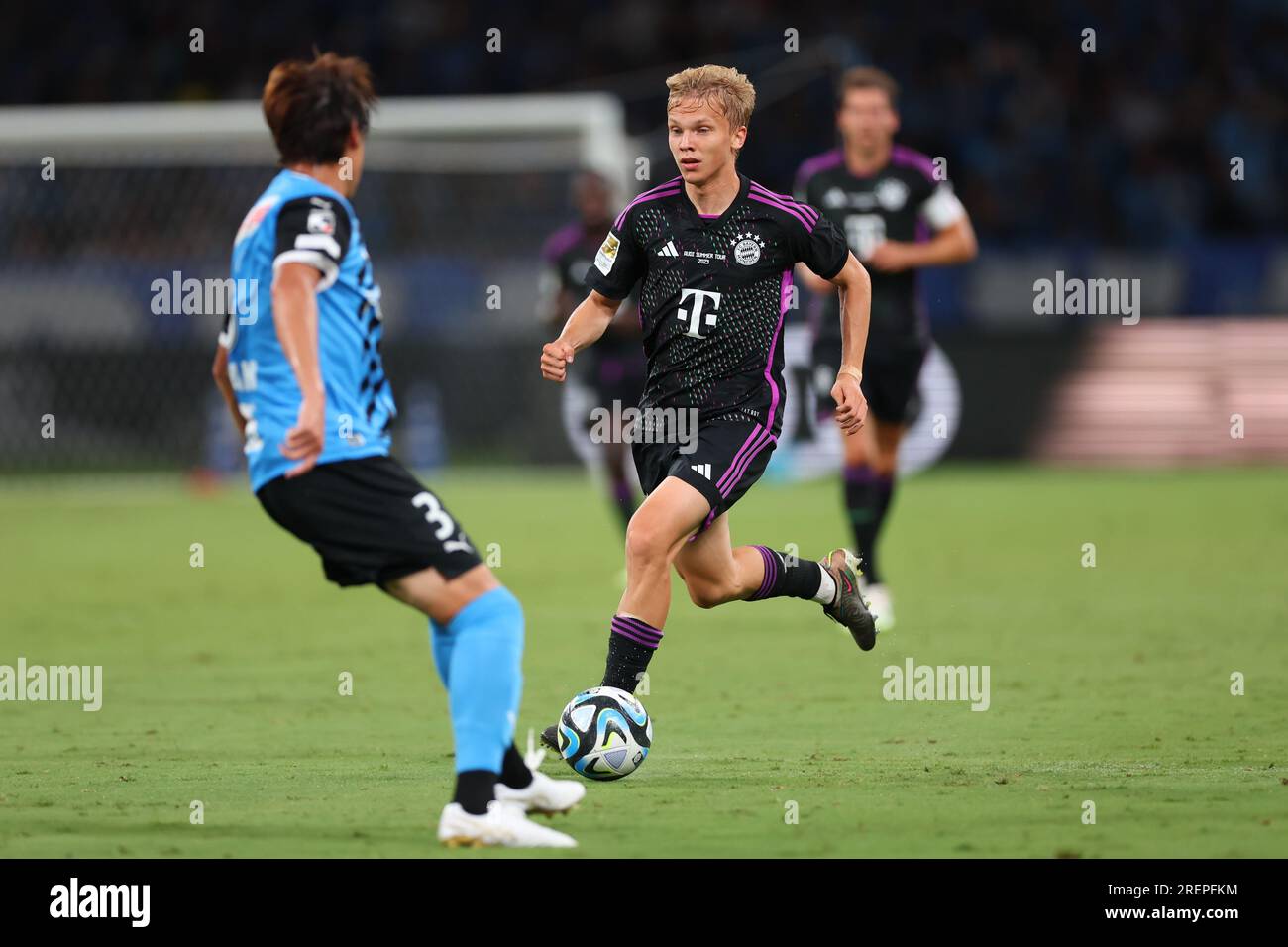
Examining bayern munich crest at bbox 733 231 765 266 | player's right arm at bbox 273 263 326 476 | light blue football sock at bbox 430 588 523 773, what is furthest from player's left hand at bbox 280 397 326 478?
bayern munich crest at bbox 733 231 765 266

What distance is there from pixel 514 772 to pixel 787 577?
182cm

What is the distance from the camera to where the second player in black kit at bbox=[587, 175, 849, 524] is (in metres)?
Result: 6.29

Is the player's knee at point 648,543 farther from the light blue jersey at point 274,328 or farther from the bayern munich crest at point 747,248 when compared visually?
the light blue jersey at point 274,328

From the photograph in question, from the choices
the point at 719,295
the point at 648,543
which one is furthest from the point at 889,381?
the point at 648,543

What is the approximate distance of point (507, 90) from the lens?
80.5 ft

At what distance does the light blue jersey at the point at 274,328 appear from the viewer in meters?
4.85

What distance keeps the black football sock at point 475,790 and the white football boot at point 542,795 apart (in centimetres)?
33

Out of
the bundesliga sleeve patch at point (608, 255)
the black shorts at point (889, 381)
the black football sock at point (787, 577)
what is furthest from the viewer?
→ the black shorts at point (889, 381)

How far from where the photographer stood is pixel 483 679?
4891 millimetres

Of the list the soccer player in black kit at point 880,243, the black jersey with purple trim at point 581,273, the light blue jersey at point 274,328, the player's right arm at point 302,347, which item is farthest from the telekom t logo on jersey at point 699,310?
the black jersey with purple trim at point 581,273

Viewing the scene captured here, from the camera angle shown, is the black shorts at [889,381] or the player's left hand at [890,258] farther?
the black shorts at [889,381]

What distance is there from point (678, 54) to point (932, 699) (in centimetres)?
1844

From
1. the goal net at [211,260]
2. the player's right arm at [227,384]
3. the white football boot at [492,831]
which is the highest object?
the goal net at [211,260]

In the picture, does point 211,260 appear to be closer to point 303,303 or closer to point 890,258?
point 890,258
